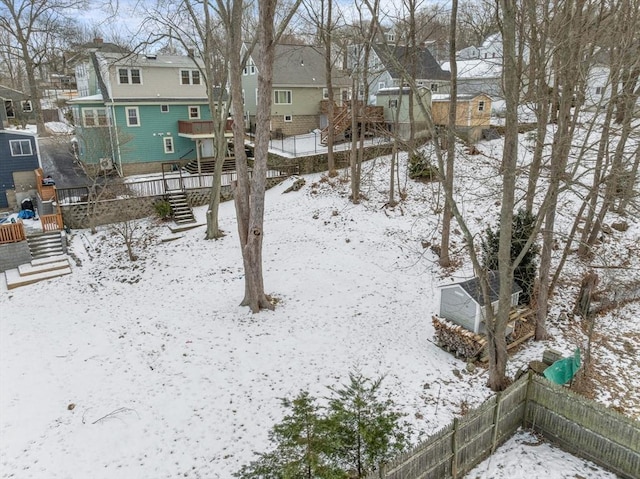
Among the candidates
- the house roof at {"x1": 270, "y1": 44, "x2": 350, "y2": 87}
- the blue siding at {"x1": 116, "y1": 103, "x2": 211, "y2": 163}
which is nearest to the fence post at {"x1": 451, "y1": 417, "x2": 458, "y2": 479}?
the blue siding at {"x1": 116, "y1": 103, "x2": 211, "y2": 163}

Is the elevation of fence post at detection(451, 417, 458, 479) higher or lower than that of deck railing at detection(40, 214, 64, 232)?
lower

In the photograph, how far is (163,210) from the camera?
20656 mm

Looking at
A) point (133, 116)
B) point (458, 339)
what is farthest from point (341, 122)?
point (458, 339)

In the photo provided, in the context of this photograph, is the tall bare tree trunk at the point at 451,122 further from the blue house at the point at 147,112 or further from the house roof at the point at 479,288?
the blue house at the point at 147,112

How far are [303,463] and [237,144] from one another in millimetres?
8804

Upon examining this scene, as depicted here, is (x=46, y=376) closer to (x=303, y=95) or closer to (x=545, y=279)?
(x=545, y=279)

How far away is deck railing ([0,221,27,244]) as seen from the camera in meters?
16.8

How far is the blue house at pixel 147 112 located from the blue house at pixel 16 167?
2779 mm

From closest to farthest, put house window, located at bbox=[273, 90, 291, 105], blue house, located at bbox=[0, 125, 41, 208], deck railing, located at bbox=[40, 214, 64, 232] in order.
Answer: deck railing, located at bbox=[40, 214, 64, 232], blue house, located at bbox=[0, 125, 41, 208], house window, located at bbox=[273, 90, 291, 105]

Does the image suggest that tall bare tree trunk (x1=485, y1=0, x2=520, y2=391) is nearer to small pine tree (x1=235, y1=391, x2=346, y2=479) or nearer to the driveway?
small pine tree (x1=235, y1=391, x2=346, y2=479)

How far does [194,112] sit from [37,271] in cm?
1621

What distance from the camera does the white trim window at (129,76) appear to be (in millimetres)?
26500

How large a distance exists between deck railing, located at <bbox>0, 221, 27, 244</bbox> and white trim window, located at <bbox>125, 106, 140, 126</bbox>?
1218 centimetres

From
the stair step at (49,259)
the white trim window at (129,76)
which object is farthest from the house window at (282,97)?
the stair step at (49,259)
